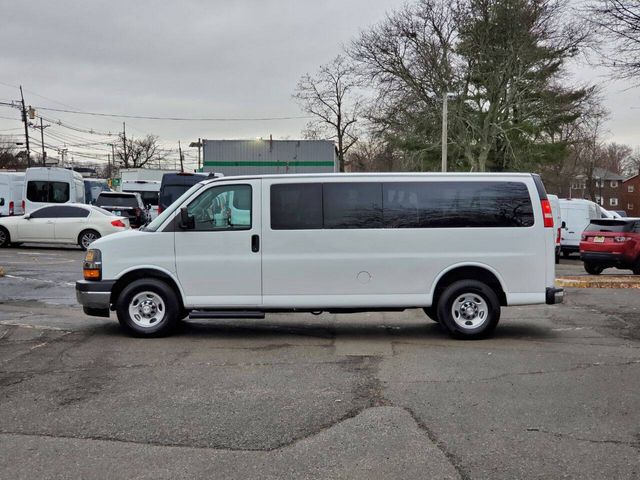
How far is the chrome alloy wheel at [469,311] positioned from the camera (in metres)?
7.88

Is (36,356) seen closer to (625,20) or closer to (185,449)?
(185,449)

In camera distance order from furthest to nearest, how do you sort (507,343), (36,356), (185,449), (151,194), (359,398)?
(151,194)
(507,343)
(36,356)
(359,398)
(185,449)

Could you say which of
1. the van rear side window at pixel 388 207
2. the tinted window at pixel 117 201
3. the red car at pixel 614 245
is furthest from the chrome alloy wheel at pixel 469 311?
the tinted window at pixel 117 201

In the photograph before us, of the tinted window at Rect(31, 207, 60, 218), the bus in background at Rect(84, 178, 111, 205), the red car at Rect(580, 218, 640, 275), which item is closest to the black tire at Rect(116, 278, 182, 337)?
the red car at Rect(580, 218, 640, 275)

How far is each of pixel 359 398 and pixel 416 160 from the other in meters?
33.4

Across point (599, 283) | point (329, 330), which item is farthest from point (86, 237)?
point (599, 283)

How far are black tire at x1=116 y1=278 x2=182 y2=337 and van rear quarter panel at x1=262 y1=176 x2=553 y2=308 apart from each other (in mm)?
1188

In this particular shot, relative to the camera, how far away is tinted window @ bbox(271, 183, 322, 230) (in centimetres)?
782

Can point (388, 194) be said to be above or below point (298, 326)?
above

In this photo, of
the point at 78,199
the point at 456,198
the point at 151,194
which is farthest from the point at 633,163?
the point at 456,198

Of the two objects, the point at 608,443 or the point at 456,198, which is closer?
the point at 608,443

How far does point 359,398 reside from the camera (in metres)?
5.38

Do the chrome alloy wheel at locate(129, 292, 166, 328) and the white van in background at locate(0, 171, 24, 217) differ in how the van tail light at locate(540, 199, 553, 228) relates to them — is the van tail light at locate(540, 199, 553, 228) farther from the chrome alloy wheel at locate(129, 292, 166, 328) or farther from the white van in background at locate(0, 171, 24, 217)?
the white van in background at locate(0, 171, 24, 217)

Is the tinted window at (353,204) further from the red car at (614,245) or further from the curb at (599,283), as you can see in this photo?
the red car at (614,245)
